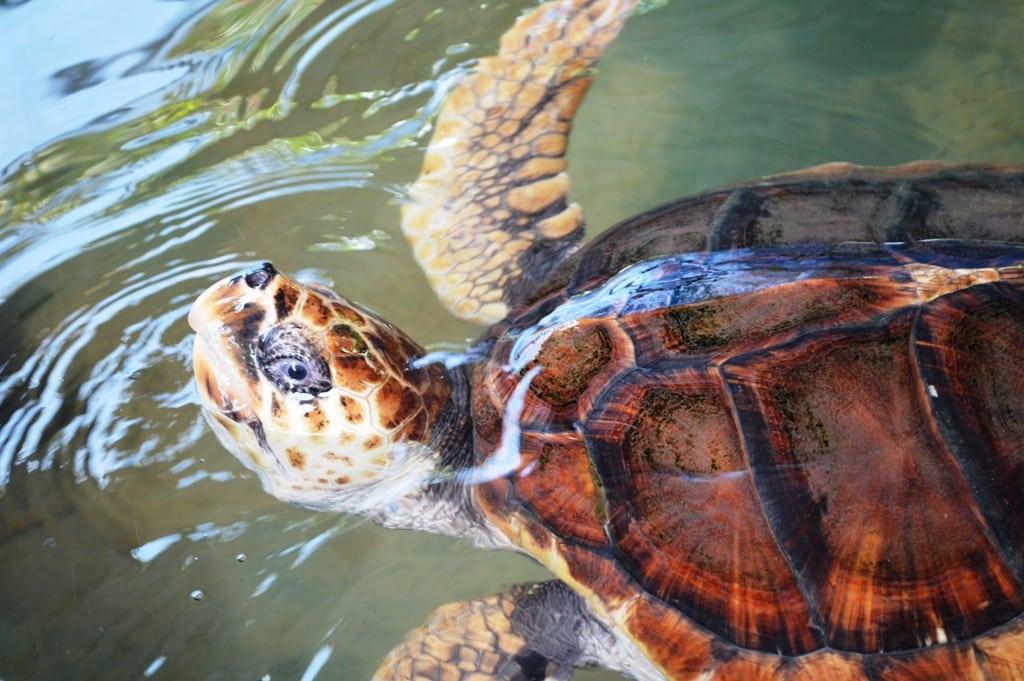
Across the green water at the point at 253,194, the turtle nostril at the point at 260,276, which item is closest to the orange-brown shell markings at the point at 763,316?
the turtle nostril at the point at 260,276

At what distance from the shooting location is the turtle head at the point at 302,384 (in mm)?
1944

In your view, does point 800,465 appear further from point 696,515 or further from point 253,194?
point 253,194

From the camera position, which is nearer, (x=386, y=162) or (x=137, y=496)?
(x=137, y=496)

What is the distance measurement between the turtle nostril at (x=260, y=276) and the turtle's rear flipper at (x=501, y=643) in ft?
3.23

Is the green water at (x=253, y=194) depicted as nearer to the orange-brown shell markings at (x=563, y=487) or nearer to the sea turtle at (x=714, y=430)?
the sea turtle at (x=714, y=430)

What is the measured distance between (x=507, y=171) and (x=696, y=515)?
1.64 meters

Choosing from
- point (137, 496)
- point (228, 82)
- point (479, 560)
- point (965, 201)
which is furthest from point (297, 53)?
point (965, 201)

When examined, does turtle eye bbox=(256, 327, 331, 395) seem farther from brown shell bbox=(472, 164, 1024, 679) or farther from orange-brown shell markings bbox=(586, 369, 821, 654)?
orange-brown shell markings bbox=(586, 369, 821, 654)

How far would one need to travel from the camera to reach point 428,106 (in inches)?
131

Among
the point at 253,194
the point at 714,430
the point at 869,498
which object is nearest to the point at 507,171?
the point at 253,194

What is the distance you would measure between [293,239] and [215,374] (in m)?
1.22

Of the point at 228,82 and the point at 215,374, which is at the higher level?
the point at 228,82

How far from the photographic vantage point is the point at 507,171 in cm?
294

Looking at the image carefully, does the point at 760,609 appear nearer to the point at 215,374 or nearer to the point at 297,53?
the point at 215,374
